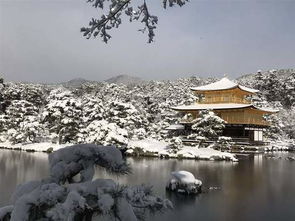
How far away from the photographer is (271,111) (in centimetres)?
3191

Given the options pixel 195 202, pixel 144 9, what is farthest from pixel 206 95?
pixel 144 9

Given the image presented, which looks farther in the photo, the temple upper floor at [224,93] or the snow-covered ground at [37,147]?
the temple upper floor at [224,93]

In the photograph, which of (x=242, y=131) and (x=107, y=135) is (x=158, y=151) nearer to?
(x=107, y=135)

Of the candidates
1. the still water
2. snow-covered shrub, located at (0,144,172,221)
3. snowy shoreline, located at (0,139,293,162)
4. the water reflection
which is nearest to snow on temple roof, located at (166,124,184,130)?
snowy shoreline, located at (0,139,293,162)

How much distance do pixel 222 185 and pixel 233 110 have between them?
53.9ft

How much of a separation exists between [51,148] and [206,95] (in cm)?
1440

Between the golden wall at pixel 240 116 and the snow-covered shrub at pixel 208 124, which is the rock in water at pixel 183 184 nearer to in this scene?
the snow-covered shrub at pixel 208 124

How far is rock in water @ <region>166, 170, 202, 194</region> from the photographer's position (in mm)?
12523

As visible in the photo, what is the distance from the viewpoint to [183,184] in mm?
12641

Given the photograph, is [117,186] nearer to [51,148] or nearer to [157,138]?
[51,148]

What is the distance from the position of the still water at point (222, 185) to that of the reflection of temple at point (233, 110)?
7.40 meters

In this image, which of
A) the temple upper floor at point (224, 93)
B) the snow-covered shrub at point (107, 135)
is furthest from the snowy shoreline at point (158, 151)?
the temple upper floor at point (224, 93)

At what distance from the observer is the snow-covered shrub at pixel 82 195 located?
2.68 m

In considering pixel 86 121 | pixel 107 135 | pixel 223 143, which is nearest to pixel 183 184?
pixel 107 135
